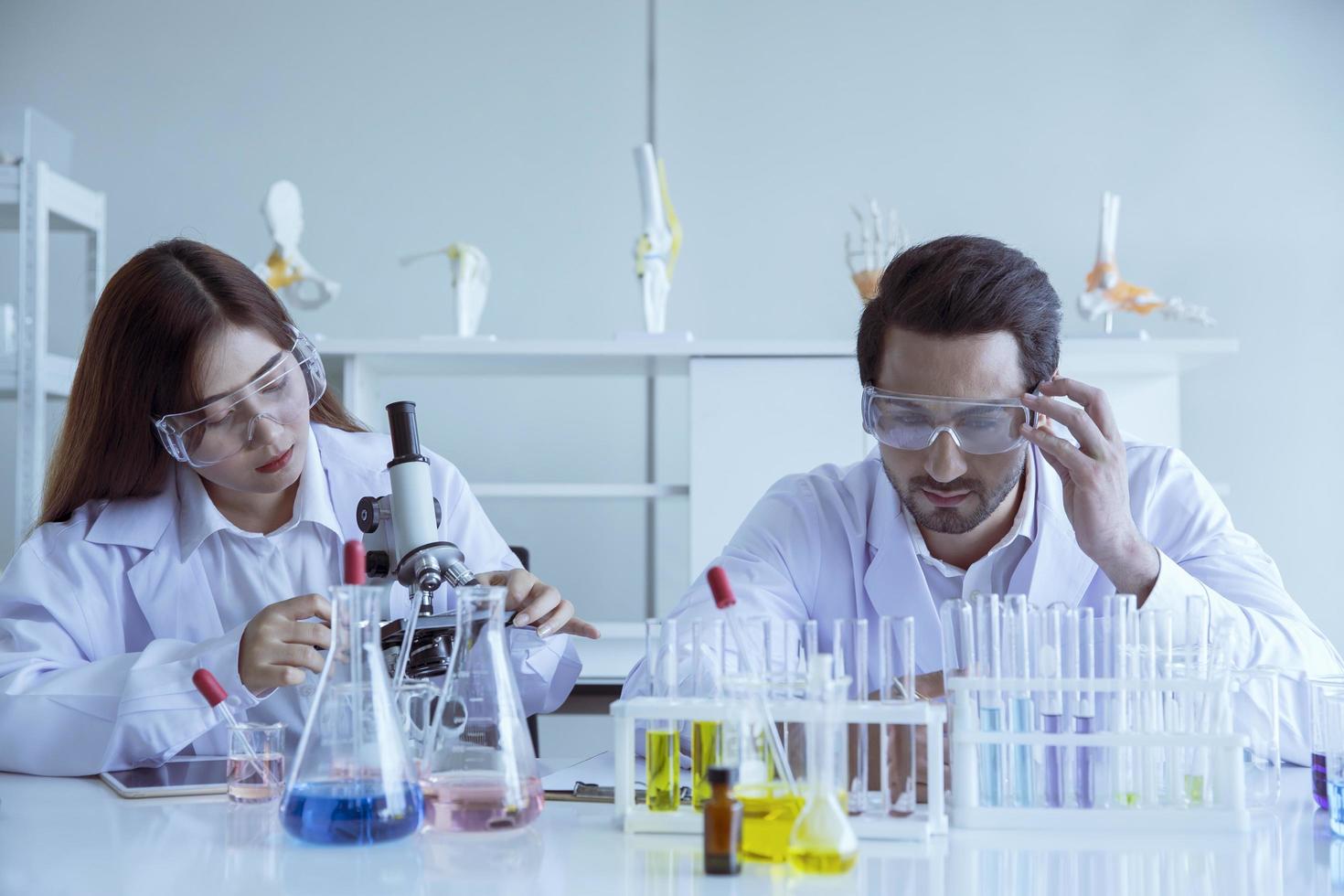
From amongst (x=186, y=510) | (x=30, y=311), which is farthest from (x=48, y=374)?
(x=186, y=510)

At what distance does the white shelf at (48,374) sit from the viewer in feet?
10.6

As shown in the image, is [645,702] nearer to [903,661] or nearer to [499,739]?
[499,739]

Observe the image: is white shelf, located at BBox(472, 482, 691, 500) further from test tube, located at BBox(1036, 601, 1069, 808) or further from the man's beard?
test tube, located at BBox(1036, 601, 1069, 808)

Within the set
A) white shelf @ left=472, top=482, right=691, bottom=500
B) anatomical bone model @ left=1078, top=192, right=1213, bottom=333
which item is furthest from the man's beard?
anatomical bone model @ left=1078, top=192, right=1213, bottom=333

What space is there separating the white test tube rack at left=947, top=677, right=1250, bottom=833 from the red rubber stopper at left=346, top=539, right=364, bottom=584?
581 millimetres

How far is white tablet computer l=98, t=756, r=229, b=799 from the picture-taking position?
1.44 m

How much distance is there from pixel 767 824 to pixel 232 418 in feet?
3.60

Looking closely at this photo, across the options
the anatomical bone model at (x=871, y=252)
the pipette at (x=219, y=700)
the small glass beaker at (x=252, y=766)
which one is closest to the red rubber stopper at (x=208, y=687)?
the pipette at (x=219, y=700)

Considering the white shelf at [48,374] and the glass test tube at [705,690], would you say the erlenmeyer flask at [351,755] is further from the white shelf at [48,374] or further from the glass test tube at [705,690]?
the white shelf at [48,374]

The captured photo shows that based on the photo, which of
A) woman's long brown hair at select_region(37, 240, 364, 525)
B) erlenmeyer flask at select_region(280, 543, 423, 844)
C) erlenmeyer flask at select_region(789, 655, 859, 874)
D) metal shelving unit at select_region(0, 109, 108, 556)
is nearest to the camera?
erlenmeyer flask at select_region(789, 655, 859, 874)

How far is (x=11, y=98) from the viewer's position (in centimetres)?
404

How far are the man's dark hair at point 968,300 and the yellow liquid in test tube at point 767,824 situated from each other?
89cm

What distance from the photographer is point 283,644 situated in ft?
5.03

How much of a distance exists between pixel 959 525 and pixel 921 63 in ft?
8.33
